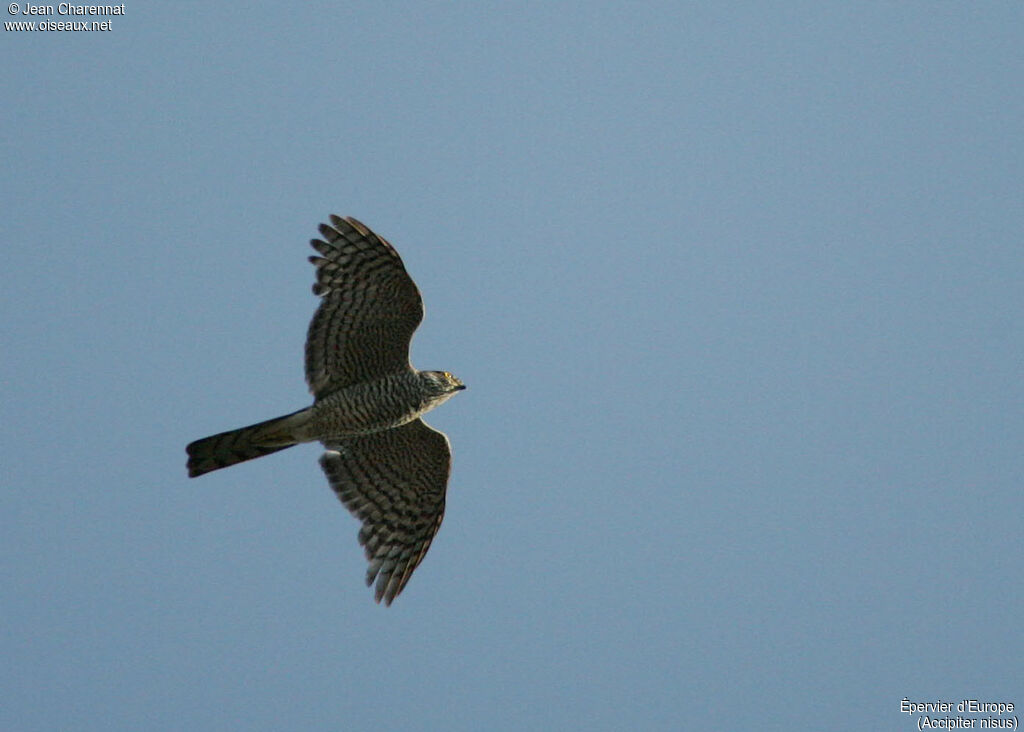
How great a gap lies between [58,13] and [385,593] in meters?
9.16

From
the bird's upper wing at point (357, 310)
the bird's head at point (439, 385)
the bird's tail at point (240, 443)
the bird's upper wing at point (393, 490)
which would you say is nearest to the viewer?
the bird's upper wing at point (357, 310)

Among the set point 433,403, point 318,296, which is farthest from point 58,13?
point 433,403

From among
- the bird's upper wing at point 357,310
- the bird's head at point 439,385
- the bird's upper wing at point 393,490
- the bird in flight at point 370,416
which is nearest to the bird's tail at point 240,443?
the bird in flight at point 370,416

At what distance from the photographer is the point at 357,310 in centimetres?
1355

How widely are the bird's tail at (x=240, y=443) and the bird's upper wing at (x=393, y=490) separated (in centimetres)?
75

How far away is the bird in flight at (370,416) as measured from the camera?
44.2 feet

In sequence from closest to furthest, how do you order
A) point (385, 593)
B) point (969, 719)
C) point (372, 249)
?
1. point (372, 249)
2. point (385, 593)
3. point (969, 719)

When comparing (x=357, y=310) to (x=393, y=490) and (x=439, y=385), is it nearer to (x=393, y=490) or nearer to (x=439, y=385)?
(x=439, y=385)

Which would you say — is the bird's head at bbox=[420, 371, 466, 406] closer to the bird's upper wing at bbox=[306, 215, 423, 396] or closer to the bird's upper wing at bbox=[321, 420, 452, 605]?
the bird's upper wing at bbox=[306, 215, 423, 396]

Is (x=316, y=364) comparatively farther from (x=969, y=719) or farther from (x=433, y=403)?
(x=969, y=719)

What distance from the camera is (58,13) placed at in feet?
58.1

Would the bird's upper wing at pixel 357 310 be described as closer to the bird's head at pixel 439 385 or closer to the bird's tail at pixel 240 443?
the bird's head at pixel 439 385

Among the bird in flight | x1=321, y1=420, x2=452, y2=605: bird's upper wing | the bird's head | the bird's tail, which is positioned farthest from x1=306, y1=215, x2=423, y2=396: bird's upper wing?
x1=321, y1=420, x2=452, y2=605: bird's upper wing

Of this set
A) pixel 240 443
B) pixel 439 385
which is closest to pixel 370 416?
pixel 439 385
